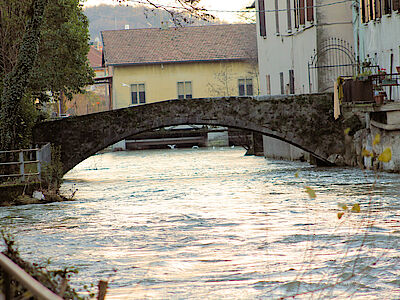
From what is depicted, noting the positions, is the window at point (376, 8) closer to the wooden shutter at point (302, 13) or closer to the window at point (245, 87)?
the wooden shutter at point (302, 13)

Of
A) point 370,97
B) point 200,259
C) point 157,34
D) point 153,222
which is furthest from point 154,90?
point 200,259

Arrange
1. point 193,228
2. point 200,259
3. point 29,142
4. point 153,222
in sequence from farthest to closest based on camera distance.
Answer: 1. point 29,142
2. point 153,222
3. point 193,228
4. point 200,259

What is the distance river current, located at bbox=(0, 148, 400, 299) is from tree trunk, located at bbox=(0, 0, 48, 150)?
7.87ft

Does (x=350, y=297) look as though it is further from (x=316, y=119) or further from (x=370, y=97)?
(x=316, y=119)

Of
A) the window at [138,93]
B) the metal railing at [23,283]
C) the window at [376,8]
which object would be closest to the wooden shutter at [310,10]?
the window at [376,8]

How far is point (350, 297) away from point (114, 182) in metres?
17.3

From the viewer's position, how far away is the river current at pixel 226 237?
7910 millimetres

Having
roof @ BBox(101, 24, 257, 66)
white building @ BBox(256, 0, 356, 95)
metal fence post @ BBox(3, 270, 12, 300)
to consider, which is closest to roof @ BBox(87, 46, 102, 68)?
roof @ BBox(101, 24, 257, 66)

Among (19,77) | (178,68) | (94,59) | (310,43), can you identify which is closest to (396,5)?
(310,43)

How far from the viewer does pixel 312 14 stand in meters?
25.7

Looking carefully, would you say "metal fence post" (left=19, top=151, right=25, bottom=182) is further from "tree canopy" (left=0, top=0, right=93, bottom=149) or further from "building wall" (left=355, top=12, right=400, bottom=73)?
"building wall" (left=355, top=12, right=400, bottom=73)

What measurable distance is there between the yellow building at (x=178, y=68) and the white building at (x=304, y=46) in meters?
15.8

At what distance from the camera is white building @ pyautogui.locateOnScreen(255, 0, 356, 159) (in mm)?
25312

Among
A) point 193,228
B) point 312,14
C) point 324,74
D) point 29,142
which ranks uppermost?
point 312,14
